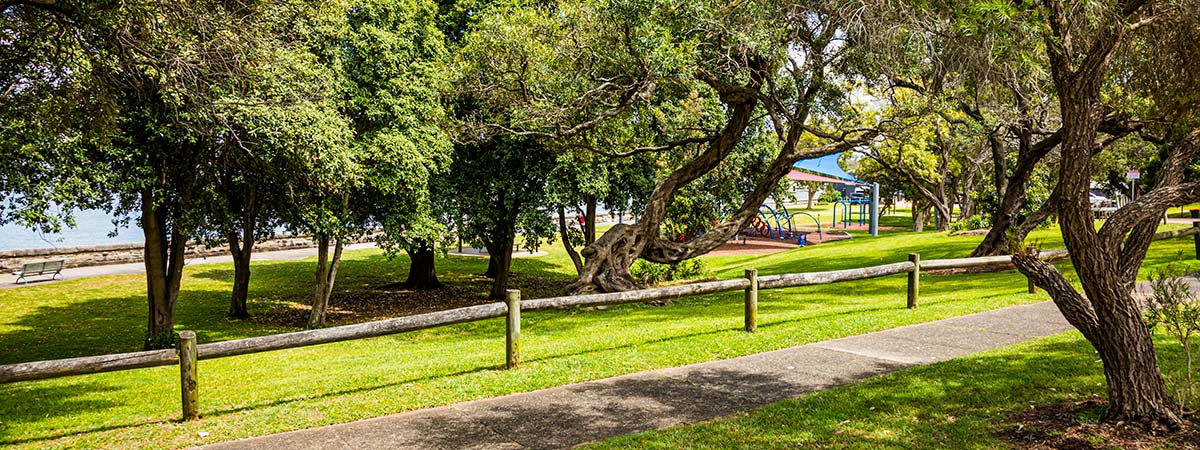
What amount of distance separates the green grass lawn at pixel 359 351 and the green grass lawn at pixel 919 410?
193cm

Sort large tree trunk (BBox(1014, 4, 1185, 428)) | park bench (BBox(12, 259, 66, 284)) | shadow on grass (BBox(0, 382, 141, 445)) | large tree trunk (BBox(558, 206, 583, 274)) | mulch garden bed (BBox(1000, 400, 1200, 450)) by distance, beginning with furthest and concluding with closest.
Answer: park bench (BBox(12, 259, 66, 284)) < large tree trunk (BBox(558, 206, 583, 274)) < shadow on grass (BBox(0, 382, 141, 445)) < large tree trunk (BBox(1014, 4, 1185, 428)) < mulch garden bed (BBox(1000, 400, 1200, 450))

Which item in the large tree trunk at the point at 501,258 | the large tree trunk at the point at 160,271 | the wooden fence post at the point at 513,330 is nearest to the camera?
the wooden fence post at the point at 513,330

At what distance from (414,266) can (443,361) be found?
1591 centimetres

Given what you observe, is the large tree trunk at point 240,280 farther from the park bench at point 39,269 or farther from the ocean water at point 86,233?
the ocean water at point 86,233

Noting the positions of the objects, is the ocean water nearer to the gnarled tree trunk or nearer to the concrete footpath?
the gnarled tree trunk

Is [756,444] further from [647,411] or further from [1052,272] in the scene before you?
[1052,272]

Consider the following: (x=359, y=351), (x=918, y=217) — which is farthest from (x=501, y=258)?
(x=918, y=217)

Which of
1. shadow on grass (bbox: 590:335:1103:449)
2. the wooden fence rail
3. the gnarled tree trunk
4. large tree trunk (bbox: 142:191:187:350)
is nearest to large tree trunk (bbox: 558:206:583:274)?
the gnarled tree trunk

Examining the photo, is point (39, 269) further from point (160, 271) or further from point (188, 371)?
point (188, 371)

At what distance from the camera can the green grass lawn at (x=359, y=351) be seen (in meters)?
7.36

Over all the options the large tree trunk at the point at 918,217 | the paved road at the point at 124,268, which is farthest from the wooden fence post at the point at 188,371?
the large tree trunk at the point at 918,217

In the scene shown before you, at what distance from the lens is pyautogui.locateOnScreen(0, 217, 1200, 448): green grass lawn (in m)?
7.36

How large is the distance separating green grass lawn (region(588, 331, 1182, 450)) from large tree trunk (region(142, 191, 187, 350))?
11970 millimetres

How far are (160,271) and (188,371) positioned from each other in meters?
8.94
